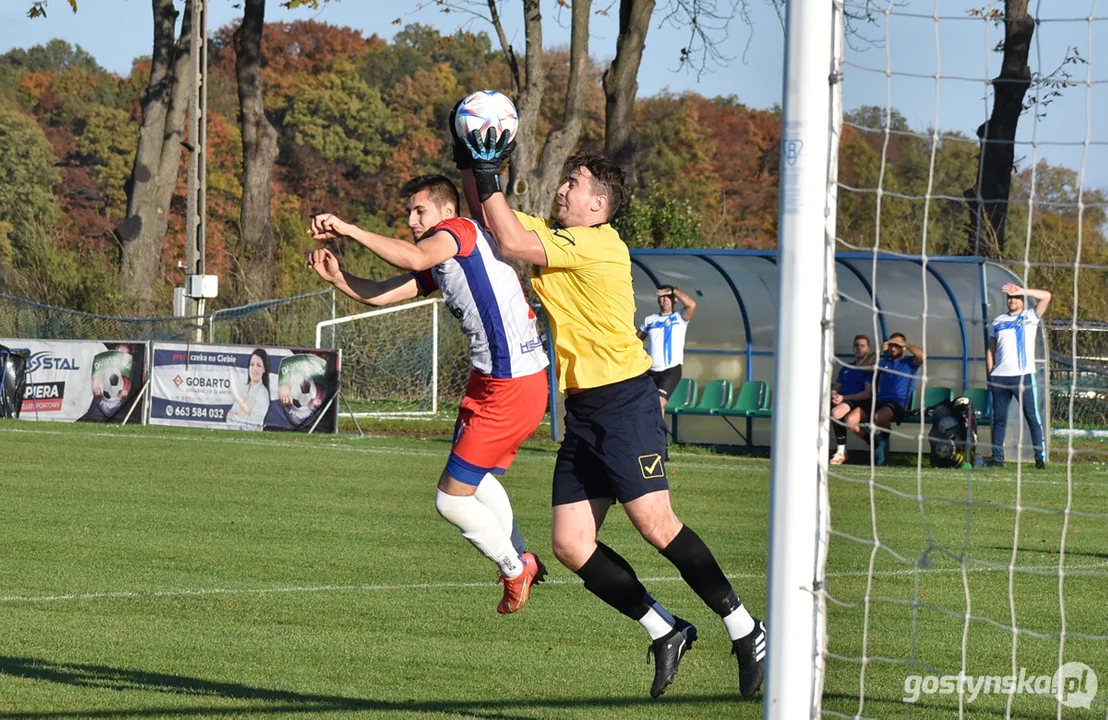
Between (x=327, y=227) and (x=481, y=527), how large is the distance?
5.11 feet

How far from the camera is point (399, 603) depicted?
7.92m

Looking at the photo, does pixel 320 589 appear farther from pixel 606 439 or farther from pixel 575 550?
pixel 606 439

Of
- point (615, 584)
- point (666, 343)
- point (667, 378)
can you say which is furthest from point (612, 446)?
point (667, 378)

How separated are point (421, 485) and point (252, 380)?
598 centimetres

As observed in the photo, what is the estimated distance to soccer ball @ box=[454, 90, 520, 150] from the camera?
5.54 metres

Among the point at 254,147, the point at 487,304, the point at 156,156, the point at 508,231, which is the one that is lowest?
the point at 487,304

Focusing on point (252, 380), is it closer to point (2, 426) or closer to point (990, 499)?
point (2, 426)

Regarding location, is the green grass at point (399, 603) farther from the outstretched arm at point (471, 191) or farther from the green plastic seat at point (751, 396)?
the green plastic seat at point (751, 396)

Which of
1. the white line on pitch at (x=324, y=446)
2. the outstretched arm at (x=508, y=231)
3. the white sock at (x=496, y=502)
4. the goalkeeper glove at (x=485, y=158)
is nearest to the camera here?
the outstretched arm at (x=508, y=231)

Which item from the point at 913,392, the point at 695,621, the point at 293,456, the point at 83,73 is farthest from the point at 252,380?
the point at 83,73

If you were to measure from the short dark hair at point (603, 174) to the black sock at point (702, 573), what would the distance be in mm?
1374

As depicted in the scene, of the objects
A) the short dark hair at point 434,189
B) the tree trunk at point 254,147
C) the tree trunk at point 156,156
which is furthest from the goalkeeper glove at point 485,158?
the tree trunk at point 156,156

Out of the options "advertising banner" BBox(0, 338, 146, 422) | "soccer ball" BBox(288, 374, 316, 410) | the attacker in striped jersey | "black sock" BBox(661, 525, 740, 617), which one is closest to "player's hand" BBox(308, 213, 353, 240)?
the attacker in striped jersey

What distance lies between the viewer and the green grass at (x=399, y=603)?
Result: 5.80 meters
